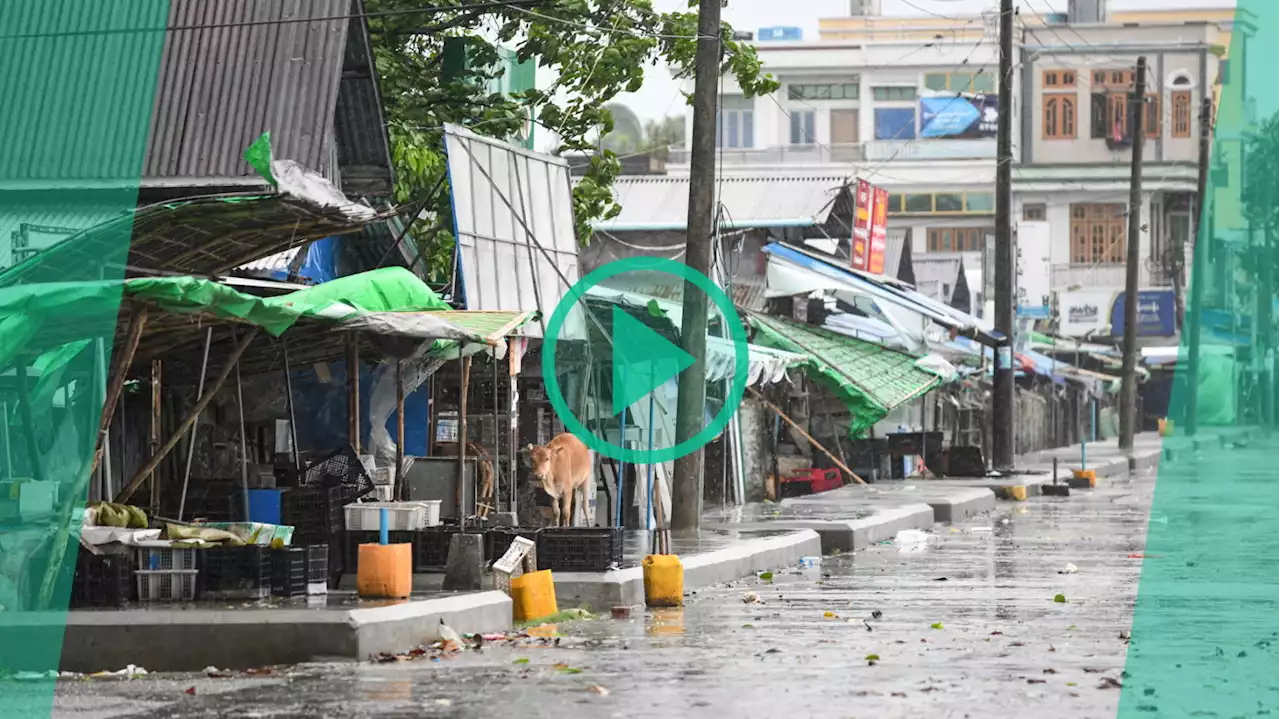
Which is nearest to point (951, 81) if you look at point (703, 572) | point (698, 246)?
point (698, 246)

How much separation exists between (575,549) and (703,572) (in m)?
1.89

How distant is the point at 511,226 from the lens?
861 inches

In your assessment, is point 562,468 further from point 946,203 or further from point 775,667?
point 946,203

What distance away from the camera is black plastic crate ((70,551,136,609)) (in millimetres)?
12945

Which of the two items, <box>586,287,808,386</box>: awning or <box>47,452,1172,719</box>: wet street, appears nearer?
<box>47,452,1172,719</box>: wet street

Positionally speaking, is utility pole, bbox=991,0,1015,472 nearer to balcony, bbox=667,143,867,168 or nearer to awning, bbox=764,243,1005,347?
awning, bbox=764,243,1005,347

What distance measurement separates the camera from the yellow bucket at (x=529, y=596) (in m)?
14.4

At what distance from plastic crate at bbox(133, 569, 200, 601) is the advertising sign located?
7097 centimetres

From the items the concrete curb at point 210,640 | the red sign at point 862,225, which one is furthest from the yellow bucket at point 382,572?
the red sign at point 862,225

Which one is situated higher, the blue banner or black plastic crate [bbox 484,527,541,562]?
the blue banner

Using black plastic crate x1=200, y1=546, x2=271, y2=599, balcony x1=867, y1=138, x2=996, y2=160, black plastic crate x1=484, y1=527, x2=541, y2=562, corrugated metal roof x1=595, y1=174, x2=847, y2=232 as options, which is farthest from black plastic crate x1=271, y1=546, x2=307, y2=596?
balcony x1=867, y1=138, x2=996, y2=160

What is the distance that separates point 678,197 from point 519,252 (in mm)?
14826

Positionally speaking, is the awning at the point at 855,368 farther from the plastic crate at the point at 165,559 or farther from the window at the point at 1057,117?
the window at the point at 1057,117

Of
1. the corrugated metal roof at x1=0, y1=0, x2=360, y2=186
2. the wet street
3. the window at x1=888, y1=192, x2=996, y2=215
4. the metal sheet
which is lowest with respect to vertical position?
the wet street
